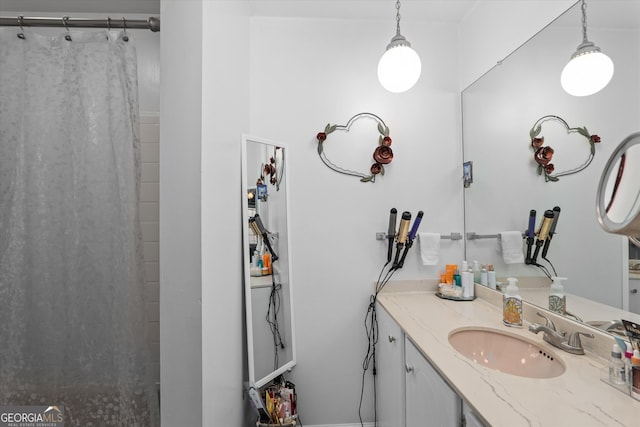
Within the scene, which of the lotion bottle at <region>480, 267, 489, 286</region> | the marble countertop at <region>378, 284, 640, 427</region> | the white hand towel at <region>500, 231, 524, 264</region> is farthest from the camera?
the lotion bottle at <region>480, 267, 489, 286</region>

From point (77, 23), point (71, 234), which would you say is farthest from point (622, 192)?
point (77, 23)

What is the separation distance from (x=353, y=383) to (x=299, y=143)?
154cm

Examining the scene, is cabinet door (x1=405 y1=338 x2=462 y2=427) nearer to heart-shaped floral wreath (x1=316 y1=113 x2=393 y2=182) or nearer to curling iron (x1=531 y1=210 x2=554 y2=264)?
curling iron (x1=531 y1=210 x2=554 y2=264)

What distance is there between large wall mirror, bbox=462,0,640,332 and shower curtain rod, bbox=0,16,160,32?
1.67m

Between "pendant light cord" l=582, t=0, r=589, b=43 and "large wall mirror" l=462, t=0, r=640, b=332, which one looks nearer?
"large wall mirror" l=462, t=0, r=640, b=332

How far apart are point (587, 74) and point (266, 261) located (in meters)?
1.62

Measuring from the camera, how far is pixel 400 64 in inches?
61.2

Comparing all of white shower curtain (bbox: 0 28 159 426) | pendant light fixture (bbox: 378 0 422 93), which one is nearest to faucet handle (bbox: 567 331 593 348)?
pendant light fixture (bbox: 378 0 422 93)

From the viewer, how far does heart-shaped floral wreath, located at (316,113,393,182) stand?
189cm

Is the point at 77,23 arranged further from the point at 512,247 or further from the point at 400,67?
the point at 512,247

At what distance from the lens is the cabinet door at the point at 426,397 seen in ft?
2.94

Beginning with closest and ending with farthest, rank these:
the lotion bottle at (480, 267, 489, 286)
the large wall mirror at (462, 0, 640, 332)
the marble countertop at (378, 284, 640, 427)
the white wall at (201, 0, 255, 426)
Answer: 1. the marble countertop at (378, 284, 640, 427)
2. the large wall mirror at (462, 0, 640, 332)
3. the white wall at (201, 0, 255, 426)
4. the lotion bottle at (480, 267, 489, 286)

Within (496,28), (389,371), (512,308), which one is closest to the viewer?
(512,308)

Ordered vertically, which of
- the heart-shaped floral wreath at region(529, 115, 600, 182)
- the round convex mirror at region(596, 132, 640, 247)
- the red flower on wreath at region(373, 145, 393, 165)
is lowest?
the round convex mirror at region(596, 132, 640, 247)
